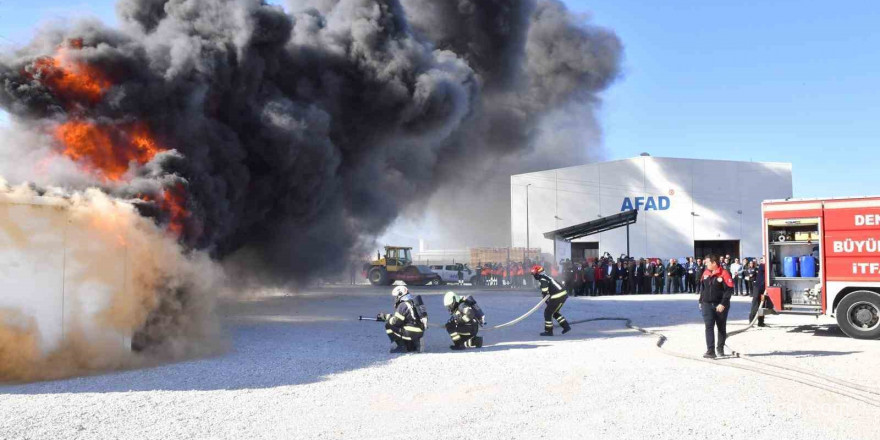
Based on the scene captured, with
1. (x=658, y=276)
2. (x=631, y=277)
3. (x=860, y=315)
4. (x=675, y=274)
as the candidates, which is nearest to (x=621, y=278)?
(x=631, y=277)

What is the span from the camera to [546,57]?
113 feet

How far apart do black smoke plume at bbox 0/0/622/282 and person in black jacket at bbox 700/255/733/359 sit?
8.78 metres

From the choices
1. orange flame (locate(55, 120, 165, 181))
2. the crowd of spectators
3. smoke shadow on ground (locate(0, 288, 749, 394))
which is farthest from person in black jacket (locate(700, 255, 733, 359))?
the crowd of spectators

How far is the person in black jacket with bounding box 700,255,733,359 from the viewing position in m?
9.48

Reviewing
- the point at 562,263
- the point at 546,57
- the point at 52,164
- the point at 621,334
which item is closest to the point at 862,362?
the point at 621,334

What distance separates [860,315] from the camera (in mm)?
11359

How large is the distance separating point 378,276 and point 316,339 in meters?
25.1

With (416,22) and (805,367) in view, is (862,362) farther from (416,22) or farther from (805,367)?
(416,22)

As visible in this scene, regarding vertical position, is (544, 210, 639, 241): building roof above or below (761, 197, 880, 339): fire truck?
above

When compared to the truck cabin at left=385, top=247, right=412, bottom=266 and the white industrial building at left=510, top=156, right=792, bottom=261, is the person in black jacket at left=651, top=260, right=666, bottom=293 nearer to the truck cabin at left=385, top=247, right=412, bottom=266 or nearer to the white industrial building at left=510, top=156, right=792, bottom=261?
the white industrial building at left=510, top=156, right=792, bottom=261

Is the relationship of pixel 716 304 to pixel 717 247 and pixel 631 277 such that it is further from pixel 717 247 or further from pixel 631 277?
pixel 717 247

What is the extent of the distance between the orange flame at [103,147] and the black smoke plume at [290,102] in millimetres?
248

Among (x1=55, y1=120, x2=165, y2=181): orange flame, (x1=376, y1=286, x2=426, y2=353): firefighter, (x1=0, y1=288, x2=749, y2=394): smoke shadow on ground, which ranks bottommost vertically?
(x1=0, y1=288, x2=749, y2=394): smoke shadow on ground

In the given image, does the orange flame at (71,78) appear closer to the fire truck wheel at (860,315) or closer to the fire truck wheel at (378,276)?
the fire truck wheel at (860,315)
